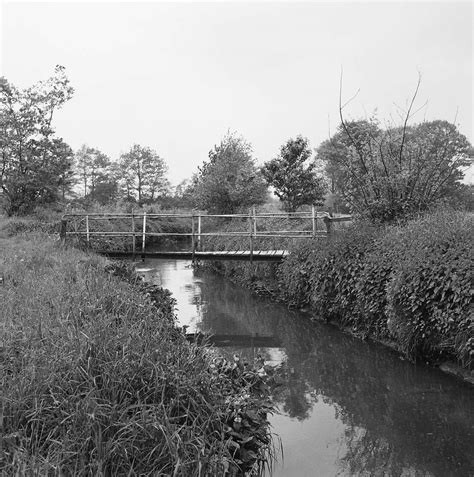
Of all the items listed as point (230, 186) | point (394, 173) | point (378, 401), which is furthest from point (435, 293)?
point (230, 186)

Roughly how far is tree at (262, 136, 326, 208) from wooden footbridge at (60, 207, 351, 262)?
3.84m

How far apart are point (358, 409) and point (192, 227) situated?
7.22 meters

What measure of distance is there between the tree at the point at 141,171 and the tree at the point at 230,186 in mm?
21429

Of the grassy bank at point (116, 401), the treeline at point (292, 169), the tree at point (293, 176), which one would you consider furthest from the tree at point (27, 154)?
the grassy bank at point (116, 401)

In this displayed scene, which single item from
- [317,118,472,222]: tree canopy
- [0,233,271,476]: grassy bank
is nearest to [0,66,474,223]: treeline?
[317,118,472,222]: tree canopy

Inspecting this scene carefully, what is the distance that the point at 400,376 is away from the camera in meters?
5.94

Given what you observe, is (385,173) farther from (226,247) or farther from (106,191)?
(106,191)

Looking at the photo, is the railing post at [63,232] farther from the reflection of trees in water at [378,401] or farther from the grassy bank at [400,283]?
the grassy bank at [400,283]

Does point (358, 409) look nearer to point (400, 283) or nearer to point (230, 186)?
point (400, 283)

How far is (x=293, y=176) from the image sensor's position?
853 inches

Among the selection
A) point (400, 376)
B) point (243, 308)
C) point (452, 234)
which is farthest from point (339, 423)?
point (243, 308)

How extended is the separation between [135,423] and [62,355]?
784mm

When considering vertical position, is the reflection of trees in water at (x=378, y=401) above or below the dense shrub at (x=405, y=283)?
below

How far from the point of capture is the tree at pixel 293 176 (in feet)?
71.6
